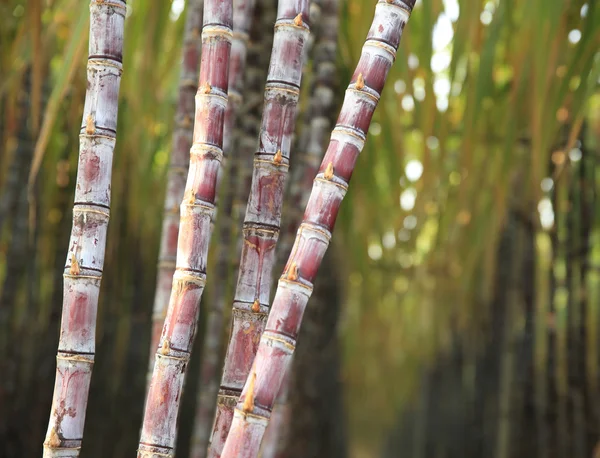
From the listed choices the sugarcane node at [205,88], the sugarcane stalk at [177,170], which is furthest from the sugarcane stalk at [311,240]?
the sugarcane stalk at [177,170]

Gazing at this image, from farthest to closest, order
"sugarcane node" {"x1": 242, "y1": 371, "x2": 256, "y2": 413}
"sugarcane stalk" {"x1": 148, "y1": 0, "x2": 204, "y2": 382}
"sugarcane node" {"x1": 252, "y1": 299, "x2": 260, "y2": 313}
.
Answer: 1. "sugarcane stalk" {"x1": 148, "y1": 0, "x2": 204, "y2": 382}
2. "sugarcane node" {"x1": 252, "y1": 299, "x2": 260, "y2": 313}
3. "sugarcane node" {"x1": 242, "y1": 371, "x2": 256, "y2": 413}

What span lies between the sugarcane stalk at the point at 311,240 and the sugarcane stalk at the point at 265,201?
2.7 inches

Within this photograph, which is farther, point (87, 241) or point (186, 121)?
point (186, 121)

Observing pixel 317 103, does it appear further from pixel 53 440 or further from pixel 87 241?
pixel 53 440

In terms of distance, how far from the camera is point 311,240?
63 cm

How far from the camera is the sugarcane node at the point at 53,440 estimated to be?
67 centimetres

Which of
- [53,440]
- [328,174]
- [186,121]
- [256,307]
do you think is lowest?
[53,440]

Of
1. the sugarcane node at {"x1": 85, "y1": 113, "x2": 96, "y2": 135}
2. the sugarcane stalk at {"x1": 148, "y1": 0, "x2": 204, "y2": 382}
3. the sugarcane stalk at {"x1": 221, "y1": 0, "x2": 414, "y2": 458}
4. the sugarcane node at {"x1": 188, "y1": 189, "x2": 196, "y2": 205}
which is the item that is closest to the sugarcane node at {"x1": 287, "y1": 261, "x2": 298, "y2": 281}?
the sugarcane stalk at {"x1": 221, "y1": 0, "x2": 414, "y2": 458}

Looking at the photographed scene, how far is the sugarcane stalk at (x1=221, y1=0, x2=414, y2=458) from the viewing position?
61 centimetres

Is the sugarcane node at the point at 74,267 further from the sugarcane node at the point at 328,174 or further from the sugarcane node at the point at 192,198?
the sugarcane node at the point at 328,174

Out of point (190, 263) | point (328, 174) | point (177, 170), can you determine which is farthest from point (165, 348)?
point (177, 170)

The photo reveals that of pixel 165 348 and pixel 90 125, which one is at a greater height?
pixel 90 125

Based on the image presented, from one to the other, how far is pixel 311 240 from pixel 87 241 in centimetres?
21

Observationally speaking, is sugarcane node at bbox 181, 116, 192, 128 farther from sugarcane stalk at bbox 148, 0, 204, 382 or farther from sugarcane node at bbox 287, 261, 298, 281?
sugarcane node at bbox 287, 261, 298, 281
